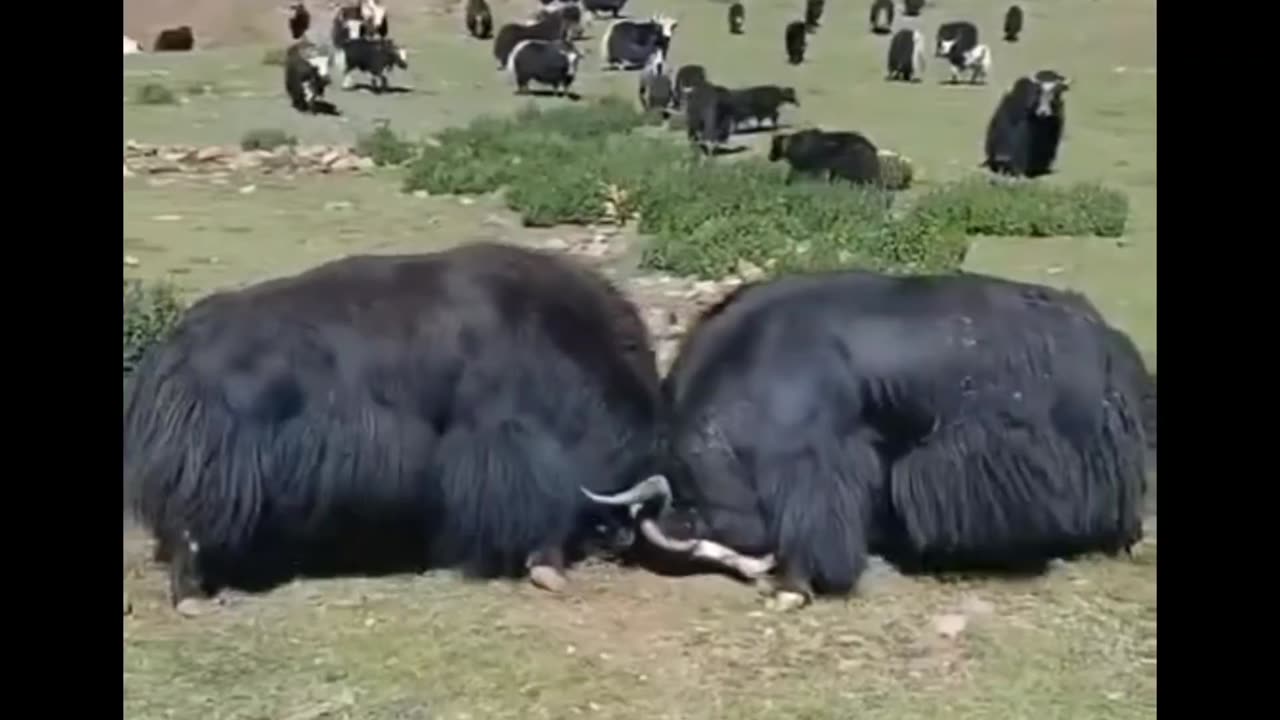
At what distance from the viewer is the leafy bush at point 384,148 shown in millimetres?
15055

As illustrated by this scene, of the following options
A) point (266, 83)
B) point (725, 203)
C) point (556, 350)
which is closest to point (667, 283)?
point (725, 203)


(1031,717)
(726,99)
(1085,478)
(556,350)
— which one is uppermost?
(726,99)

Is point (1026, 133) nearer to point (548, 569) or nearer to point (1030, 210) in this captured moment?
point (1030, 210)

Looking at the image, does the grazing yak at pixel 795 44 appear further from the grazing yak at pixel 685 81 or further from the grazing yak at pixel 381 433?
the grazing yak at pixel 381 433

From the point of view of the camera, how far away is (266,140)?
1577 cm

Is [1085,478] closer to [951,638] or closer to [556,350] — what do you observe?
[951,638]

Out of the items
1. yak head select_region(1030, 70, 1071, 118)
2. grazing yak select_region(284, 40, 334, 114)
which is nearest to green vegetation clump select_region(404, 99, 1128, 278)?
yak head select_region(1030, 70, 1071, 118)

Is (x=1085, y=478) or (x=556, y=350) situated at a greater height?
(x=556, y=350)

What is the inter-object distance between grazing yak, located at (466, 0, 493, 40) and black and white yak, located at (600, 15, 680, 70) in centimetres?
353

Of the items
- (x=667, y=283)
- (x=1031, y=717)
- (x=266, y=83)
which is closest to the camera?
(x=1031, y=717)

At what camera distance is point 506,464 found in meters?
6.22

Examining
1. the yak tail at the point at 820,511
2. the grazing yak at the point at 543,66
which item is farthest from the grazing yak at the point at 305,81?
the yak tail at the point at 820,511

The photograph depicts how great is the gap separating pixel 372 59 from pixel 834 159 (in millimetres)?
8121

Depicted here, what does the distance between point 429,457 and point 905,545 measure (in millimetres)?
1480
